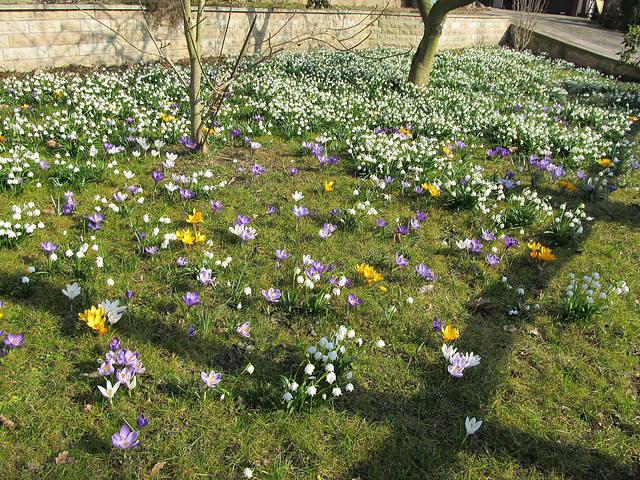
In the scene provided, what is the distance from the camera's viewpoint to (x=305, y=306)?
9.87 ft

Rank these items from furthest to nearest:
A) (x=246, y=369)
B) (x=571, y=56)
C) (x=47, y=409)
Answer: (x=571, y=56)
(x=246, y=369)
(x=47, y=409)

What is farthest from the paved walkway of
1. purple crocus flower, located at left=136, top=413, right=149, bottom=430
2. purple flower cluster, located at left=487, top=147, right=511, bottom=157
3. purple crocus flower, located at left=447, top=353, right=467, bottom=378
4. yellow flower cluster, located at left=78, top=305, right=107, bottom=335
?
purple crocus flower, located at left=136, top=413, right=149, bottom=430

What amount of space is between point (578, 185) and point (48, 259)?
557cm

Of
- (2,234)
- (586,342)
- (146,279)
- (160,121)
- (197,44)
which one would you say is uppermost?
(197,44)

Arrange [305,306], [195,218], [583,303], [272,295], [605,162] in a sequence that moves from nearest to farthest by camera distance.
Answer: [272,295] → [305,306] → [583,303] → [195,218] → [605,162]

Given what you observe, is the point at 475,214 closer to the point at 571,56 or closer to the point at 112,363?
the point at 112,363

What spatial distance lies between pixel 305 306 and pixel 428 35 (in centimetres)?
716

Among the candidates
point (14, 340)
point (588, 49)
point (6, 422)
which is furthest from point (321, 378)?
point (588, 49)

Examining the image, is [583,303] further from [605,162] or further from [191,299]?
[605,162]

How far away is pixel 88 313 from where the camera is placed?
2545 mm

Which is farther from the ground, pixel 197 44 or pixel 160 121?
pixel 197 44

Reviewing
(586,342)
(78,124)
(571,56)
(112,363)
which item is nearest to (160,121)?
(78,124)

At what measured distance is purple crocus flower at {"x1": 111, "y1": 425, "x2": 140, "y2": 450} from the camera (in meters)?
1.91

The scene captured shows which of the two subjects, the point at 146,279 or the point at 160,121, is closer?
the point at 146,279
